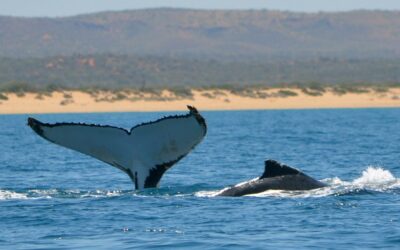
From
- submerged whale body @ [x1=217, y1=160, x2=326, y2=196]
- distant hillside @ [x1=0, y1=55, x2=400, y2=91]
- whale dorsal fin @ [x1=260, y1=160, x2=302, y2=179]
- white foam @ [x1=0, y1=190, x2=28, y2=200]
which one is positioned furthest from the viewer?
distant hillside @ [x1=0, y1=55, x2=400, y2=91]

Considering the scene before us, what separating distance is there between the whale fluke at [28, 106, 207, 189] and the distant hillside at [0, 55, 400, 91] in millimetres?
85509

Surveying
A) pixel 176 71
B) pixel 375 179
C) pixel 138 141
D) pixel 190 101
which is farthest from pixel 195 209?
pixel 176 71

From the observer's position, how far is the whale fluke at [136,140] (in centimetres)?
1455

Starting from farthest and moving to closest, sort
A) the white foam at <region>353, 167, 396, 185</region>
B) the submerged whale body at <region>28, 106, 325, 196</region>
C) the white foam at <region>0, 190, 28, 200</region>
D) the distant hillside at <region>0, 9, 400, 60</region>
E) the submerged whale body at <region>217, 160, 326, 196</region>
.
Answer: the distant hillside at <region>0, 9, 400, 60</region> → the white foam at <region>353, 167, 396, 185</region> → the white foam at <region>0, 190, 28, 200</region> → the submerged whale body at <region>217, 160, 326, 196</region> → the submerged whale body at <region>28, 106, 325, 196</region>

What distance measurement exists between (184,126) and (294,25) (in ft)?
596

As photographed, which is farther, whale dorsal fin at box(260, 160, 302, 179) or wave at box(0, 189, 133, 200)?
wave at box(0, 189, 133, 200)

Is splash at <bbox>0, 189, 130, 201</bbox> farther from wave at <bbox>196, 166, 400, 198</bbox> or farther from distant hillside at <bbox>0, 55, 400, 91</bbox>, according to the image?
distant hillside at <bbox>0, 55, 400, 91</bbox>

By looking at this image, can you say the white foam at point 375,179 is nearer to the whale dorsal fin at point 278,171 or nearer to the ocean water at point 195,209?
the ocean water at point 195,209

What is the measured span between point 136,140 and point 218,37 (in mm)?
176582

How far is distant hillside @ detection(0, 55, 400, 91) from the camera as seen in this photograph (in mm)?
106000

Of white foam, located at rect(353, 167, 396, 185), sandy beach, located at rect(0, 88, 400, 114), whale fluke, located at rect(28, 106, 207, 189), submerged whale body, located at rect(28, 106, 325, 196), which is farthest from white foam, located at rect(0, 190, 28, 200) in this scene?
sandy beach, located at rect(0, 88, 400, 114)

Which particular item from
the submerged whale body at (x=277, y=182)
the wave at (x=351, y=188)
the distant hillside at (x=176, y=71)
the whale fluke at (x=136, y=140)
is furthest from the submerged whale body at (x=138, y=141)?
the distant hillside at (x=176, y=71)

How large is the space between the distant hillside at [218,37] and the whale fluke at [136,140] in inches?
5988

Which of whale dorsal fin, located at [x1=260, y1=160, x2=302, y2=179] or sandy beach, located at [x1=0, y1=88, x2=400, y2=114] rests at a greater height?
sandy beach, located at [x1=0, y1=88, x2=400, y2=114]
